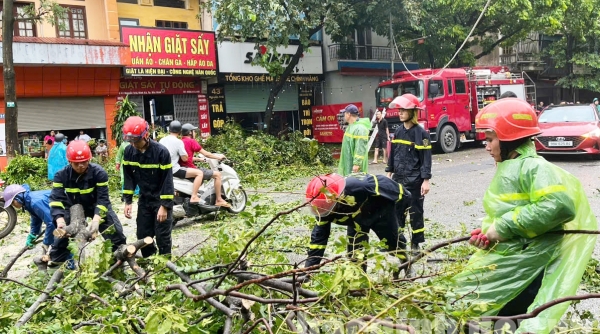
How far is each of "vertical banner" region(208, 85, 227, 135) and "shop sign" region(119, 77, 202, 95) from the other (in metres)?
0.60

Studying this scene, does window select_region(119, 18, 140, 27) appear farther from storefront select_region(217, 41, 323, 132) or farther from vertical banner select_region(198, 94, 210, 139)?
vertical banner select_region(198, 94, 210, 139)

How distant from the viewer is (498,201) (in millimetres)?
2621

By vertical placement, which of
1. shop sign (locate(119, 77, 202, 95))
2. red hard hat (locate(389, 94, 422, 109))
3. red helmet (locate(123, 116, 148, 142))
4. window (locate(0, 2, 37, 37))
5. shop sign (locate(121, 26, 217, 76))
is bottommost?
red helmet (locate(123, 116, 148, 142))

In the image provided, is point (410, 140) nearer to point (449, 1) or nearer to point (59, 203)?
point (59, 203)

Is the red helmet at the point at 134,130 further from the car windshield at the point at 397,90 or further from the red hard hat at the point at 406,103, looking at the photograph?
the car windshield at the point at 397,90

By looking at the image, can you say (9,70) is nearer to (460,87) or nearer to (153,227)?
(153,227)

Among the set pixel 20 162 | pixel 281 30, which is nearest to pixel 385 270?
pixel 20 162

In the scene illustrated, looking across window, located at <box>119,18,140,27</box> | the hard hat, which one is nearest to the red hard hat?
the hard hat

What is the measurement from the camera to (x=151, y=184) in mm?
5121

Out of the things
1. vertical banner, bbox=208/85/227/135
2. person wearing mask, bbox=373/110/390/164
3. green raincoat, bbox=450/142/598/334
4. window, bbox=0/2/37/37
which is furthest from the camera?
vertical banner, bbox=208/85/227/135

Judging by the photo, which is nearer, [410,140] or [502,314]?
[502,314]

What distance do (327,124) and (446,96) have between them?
5.18 metres

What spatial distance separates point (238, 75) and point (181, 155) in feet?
40.7

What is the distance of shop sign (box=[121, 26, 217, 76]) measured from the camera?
54.9 feet
